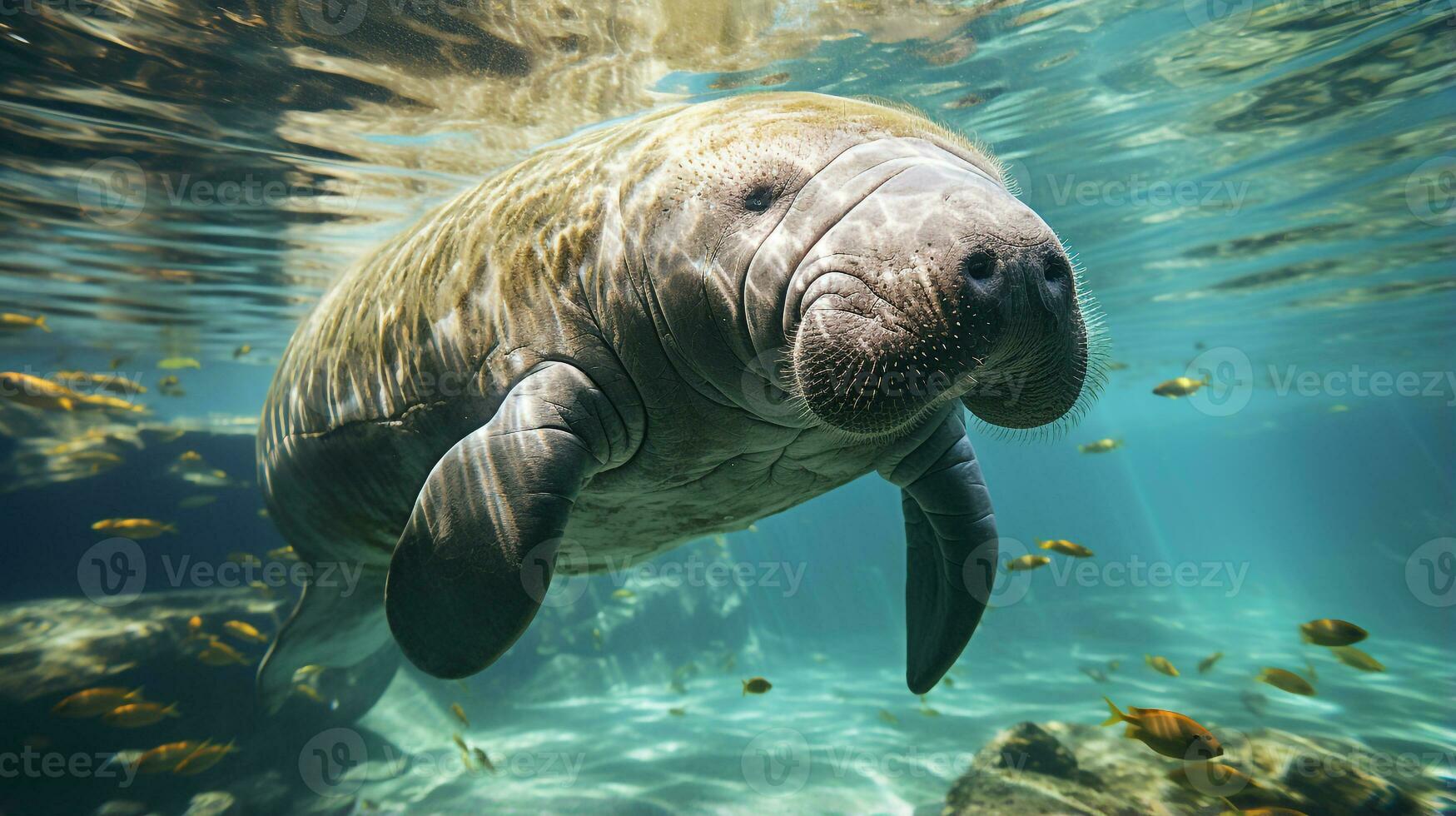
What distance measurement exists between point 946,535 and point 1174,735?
111 inches

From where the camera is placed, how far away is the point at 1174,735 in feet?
15.8

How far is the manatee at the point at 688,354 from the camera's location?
1.95 meters

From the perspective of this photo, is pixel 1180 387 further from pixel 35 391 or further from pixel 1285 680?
pixel 35 391

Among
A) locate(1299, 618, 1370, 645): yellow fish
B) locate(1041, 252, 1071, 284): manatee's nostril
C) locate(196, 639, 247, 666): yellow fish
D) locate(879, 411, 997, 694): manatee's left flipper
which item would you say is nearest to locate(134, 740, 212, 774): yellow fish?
locate(196, 639, 247, 666): yellow fish

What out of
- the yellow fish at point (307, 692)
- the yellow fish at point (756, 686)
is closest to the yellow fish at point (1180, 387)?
the yellow fish at point (756, 686)

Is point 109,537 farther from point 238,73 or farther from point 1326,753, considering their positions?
point 1326,753

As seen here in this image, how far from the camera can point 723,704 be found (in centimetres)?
1474

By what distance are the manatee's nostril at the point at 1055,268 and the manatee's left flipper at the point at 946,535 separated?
1352 millimetres

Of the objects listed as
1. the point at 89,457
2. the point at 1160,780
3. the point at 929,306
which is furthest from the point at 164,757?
the point at 1160,780

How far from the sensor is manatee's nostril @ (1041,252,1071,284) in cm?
188

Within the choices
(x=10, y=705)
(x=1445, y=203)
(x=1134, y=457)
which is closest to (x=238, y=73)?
(x=10, y=705)

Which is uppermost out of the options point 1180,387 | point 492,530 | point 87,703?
point 492,530

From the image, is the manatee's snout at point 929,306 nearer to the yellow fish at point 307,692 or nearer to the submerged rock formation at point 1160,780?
the submerged rock formation at point 1160,780

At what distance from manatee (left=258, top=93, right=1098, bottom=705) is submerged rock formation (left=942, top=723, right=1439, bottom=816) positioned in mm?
3137
